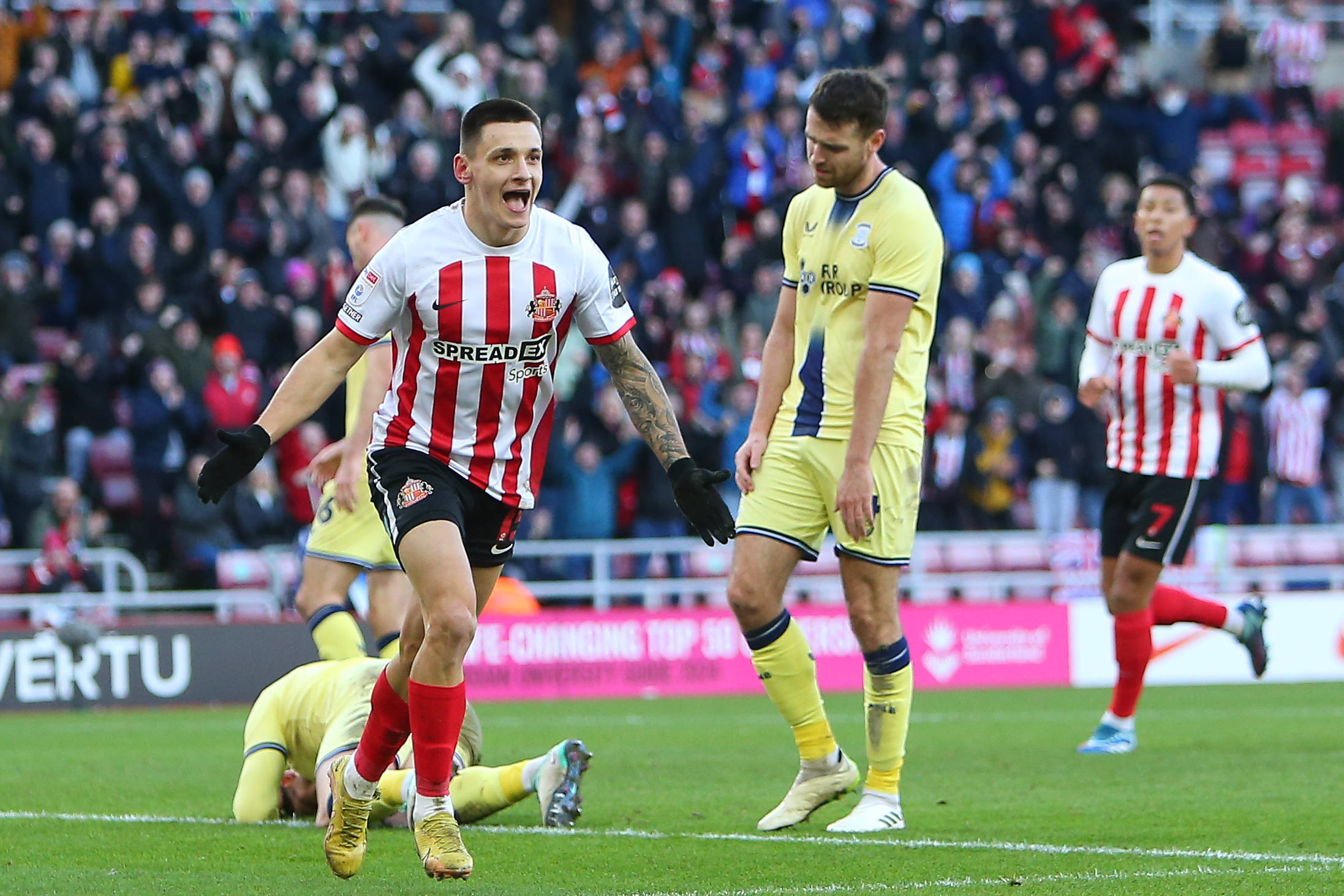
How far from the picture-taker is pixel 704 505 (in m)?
5.93

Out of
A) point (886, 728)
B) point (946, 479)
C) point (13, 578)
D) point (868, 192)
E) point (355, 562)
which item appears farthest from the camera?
point (946, 479)

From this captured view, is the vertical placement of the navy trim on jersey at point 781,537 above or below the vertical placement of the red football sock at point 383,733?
above

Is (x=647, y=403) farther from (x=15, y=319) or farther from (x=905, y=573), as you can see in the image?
(x=905, y=573)

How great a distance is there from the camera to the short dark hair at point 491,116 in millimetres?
6004

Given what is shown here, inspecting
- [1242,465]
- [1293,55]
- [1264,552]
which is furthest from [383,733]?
[1293,55]

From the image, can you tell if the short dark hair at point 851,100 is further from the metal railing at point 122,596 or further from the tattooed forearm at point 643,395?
the metal railing at point 122,596

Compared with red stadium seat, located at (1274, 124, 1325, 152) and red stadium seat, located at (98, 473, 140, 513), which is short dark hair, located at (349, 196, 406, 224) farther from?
red stadium seat, located at (1274, 124, 1325, 152)

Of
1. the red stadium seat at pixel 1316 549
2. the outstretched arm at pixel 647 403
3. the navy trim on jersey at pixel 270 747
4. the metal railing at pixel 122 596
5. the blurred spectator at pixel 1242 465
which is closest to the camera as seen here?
the outstretched arm at pixel 647 403

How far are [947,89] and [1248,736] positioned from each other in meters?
12.9

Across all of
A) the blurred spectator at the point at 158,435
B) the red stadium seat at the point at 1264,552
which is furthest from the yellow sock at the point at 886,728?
the red stadium seat at the point at 1264,552

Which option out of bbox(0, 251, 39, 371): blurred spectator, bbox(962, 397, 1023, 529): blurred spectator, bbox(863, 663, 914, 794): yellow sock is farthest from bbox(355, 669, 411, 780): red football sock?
bbox(962, 397, 1023, 529): blurred spectator

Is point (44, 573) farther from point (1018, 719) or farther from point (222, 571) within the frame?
point (1018, 719)

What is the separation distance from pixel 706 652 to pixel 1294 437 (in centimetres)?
691

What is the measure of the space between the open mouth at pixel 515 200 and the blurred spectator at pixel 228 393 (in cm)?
1089
